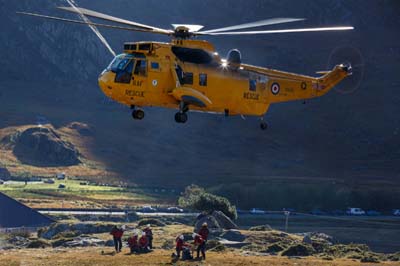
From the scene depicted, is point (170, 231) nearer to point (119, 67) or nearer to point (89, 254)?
point (89, 254)

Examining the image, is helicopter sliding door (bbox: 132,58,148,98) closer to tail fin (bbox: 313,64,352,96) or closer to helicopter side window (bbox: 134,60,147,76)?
helicopter side window (bbox: 134,60,147,76)

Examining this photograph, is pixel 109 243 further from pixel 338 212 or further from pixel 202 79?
pixel 338 212

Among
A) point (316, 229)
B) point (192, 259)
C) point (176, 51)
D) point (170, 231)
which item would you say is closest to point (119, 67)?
point (176, 51)

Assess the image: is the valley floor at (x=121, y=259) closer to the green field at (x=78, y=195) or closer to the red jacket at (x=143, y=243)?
the red jacket at (x=143, y=243)

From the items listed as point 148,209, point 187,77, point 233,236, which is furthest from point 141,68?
point 148,209

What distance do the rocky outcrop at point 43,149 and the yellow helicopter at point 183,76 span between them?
11887 centimetres

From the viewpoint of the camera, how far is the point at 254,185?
14650 cm

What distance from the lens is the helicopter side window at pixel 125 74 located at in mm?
53656

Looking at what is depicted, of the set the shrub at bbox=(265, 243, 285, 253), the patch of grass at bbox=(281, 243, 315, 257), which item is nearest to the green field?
the shrub at bbox=(265, 243, 285, 253)

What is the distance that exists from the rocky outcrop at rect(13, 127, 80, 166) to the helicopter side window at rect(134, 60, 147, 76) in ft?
397

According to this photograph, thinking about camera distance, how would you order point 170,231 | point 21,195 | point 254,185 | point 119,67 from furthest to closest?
point 254,185, point 21,195, point 170,231, point 119,67

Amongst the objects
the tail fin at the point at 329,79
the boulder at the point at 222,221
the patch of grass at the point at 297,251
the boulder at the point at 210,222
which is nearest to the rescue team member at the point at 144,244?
the patch of grass at the point at 297,251

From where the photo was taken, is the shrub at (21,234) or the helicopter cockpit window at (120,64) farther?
the shrub at (21,234)

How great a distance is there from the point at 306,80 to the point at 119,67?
1322 centimetres
